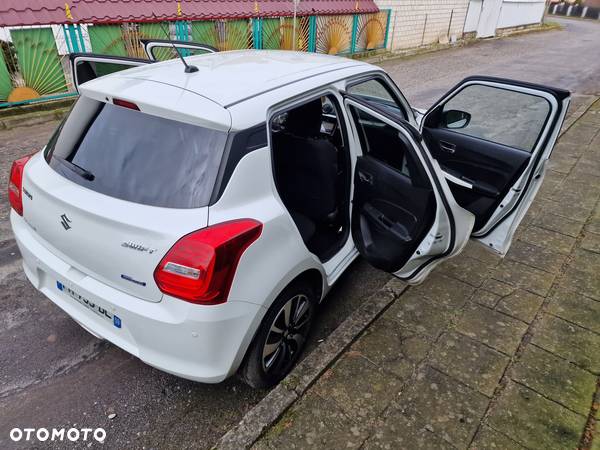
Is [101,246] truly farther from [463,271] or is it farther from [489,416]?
[463,271]

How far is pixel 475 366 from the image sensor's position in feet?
8.57

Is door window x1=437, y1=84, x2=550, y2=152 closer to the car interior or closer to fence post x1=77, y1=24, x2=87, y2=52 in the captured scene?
the car interior

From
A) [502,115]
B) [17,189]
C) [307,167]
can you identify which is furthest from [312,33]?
[17,189]

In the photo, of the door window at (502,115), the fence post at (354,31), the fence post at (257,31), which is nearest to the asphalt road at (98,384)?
the door window at (502,115)

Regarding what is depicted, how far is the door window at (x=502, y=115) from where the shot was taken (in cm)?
702

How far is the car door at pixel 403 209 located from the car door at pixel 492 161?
54 centimetres

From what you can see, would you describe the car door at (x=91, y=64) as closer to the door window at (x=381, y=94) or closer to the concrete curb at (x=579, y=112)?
the door window at (x=381, y=94)

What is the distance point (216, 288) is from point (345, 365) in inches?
43.4

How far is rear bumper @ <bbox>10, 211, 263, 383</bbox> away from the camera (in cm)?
190

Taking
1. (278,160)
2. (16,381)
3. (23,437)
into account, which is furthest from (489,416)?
(16,381)

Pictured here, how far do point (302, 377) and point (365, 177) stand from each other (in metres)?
1.30

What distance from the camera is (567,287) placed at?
3.36 meters

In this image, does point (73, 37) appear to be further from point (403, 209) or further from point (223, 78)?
point (403, 209)

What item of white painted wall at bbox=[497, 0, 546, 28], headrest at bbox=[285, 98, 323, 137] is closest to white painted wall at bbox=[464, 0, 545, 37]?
white painted wall at bbox=[497, 0, 546, 28]
